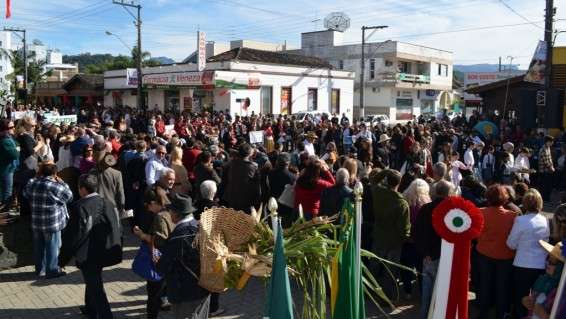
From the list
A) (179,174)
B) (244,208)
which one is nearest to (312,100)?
(179,174)

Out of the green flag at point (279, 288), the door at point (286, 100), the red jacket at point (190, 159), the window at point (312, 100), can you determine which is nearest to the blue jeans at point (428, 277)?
the green flag at point (279, 288)

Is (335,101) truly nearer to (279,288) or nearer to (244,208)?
(244,208)

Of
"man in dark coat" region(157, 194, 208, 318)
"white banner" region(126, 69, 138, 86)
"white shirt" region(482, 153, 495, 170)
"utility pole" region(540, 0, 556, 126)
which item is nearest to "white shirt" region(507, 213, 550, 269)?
"man in dark coat" region(157, 194, 208, 318)

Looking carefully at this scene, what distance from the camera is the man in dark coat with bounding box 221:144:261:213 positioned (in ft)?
26.3

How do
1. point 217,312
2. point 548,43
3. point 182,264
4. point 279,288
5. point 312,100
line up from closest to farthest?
point 279,288
point 182,264
point 217,312
point 548,43
point 312,100

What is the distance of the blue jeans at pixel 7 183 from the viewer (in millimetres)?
10305

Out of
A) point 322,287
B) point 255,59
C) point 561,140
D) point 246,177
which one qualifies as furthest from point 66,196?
point 255,59

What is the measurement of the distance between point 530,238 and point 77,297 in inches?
205

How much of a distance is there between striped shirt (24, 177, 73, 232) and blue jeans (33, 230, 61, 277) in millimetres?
174

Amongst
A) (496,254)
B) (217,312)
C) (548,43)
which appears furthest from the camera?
(548,43)

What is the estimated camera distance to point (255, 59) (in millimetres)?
35000

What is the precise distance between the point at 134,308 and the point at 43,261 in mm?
1930

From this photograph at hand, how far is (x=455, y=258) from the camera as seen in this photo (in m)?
3.29

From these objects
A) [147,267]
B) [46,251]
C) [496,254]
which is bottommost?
[46,251]
